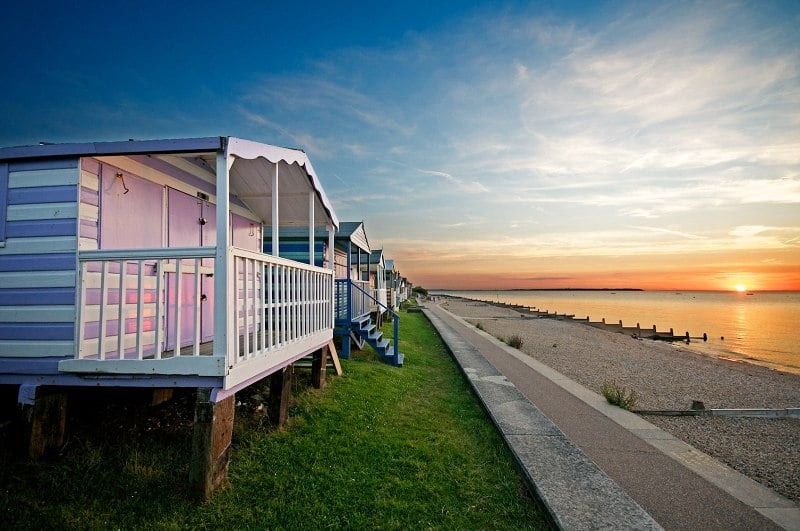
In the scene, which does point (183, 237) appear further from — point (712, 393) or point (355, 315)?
point (712, 393)

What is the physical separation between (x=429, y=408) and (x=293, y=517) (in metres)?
4.13

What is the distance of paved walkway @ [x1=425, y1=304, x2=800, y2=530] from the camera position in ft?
13.8

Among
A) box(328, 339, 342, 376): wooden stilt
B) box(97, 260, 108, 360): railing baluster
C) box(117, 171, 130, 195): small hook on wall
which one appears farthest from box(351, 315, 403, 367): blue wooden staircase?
box(97, 260, 108, 360): railing baluster

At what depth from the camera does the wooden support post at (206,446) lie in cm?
404

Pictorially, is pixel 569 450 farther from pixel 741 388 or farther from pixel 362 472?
pixel 741 388

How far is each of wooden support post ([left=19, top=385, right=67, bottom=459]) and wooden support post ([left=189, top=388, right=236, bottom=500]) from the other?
1.96 meters

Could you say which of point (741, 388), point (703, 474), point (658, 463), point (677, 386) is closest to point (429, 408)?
point (658, 463)

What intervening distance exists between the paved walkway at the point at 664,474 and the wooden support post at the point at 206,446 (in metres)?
3.54

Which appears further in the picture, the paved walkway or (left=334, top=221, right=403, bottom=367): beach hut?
(left=334, top=221, right=403, bottom=367): beach hut

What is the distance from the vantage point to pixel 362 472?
16.2 feet

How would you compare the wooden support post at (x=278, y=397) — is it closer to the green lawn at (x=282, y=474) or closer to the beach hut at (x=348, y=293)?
the green lawn at (x=282, y=474)

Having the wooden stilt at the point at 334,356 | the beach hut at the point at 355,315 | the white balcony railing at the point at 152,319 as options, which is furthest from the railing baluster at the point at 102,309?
the beach hut at the point at 355,315

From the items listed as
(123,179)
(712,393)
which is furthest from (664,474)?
(712,393)

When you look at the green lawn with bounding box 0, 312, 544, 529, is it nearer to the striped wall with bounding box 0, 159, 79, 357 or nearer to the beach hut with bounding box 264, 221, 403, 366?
the striped wall with bounding box 0, 159, 79, 357
